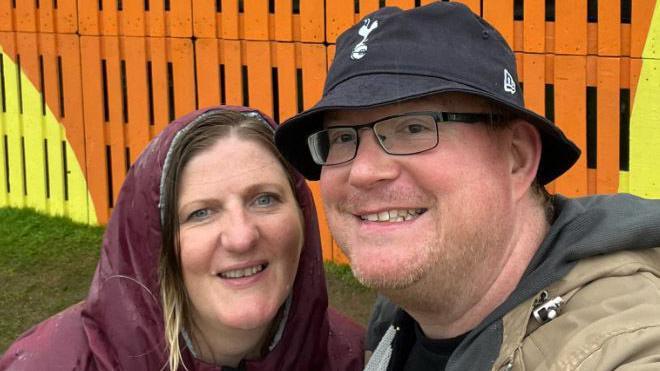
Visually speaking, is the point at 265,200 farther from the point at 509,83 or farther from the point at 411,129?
the point at 509,83

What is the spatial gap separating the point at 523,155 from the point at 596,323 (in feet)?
1.80

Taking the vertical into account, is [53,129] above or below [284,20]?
below

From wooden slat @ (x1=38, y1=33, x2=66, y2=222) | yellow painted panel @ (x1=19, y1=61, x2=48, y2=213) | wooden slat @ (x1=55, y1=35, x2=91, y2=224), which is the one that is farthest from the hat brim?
yellow painted panel @ (x1=19, y1=61, x2=48, y2=213)

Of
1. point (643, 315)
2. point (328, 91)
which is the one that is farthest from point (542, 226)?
point (328, 91)

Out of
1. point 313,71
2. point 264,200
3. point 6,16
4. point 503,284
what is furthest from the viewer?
point 6,16

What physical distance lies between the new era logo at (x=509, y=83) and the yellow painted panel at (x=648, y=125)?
3.58 meters

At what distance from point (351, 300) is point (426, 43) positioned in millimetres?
4005

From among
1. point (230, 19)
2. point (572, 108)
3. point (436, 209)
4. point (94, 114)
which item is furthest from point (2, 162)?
point (436, 209)

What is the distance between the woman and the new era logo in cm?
86

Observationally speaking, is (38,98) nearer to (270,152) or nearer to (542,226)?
(270,152)

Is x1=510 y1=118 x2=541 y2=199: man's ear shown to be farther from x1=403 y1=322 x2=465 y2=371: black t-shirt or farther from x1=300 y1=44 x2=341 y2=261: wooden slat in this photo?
x1=300 y1=44 x2=341 y2=261: wooden slat

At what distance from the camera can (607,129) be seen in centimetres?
555

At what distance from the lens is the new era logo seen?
6.68ft

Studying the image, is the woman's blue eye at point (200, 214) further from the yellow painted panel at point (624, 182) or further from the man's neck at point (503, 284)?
the yellow painted panel at point (624, 182)
